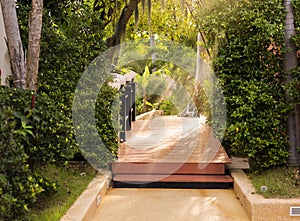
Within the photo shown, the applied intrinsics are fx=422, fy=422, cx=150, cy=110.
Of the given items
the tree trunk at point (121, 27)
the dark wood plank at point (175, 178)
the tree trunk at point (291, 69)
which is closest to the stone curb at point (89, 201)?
the dark wood plank at point (175, 178)

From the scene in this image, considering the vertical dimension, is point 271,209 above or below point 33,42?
below

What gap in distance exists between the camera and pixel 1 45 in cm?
525

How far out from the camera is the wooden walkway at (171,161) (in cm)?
588

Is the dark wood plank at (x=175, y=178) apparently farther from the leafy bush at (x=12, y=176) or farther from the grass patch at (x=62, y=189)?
the leafy bush at (x=12, y=176)

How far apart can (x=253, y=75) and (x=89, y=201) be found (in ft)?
8.46

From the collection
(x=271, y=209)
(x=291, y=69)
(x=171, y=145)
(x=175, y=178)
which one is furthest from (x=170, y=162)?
(x=291, y=69)

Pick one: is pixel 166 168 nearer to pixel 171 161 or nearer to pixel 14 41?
pixel 171 161

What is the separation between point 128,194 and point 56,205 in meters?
1.38

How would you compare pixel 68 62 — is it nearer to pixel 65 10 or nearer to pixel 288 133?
pixel 65 10

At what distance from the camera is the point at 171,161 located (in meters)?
6.14

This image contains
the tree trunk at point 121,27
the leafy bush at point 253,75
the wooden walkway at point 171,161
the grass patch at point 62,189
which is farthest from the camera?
the tree trunk at point 121,27

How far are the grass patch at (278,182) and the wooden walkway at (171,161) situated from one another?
54 centimetres

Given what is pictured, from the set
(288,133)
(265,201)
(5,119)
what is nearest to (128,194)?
(265,201)

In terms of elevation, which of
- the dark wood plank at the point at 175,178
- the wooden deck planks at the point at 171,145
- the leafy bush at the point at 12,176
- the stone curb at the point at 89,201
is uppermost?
the leafy bush at the point at 12,176
